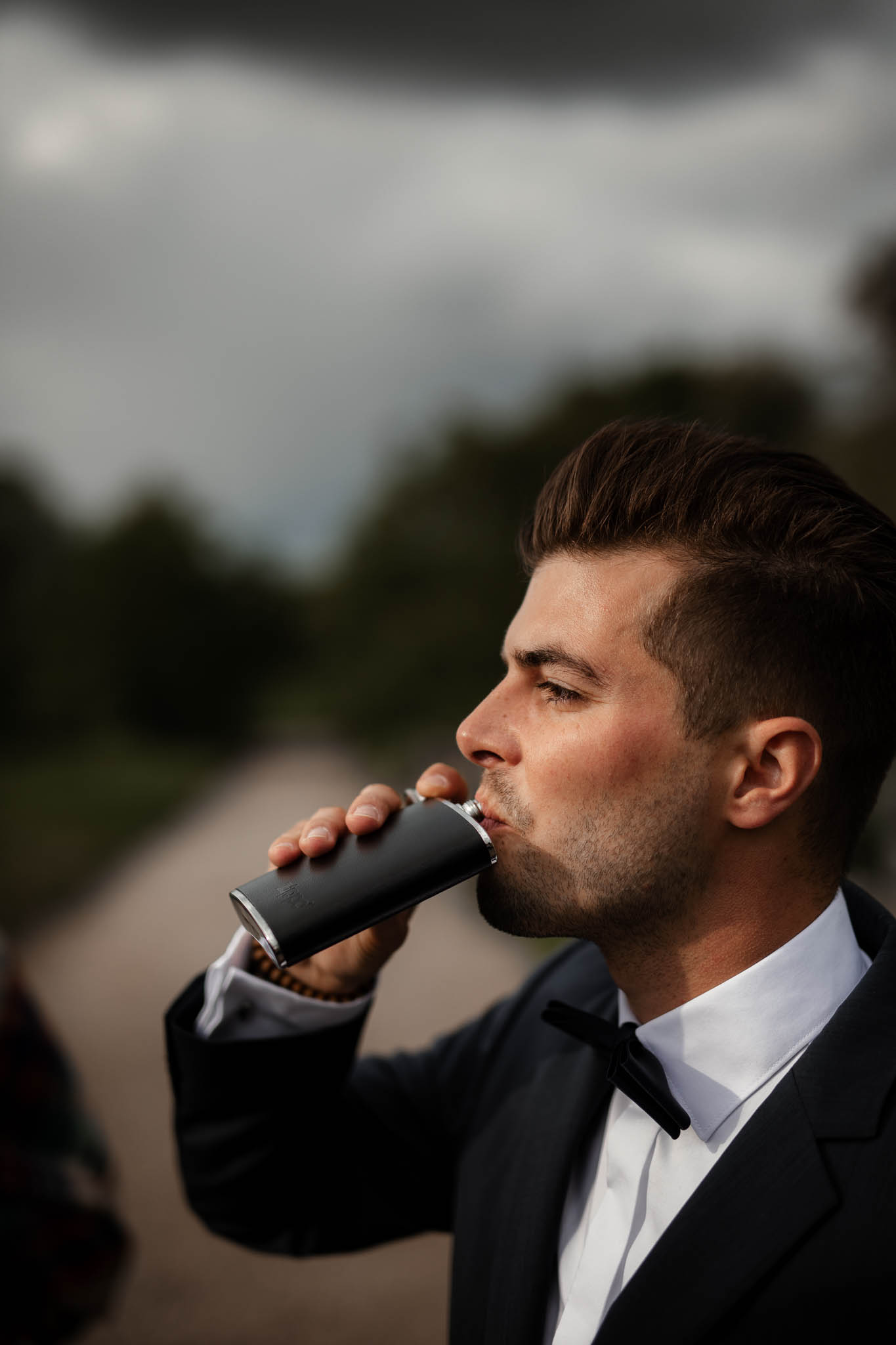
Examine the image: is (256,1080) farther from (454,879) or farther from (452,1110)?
(454,879)

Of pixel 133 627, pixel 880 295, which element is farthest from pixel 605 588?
pixel 133 627

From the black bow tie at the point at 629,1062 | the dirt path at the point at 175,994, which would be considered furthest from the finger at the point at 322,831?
the dirt path at the point at 175,994

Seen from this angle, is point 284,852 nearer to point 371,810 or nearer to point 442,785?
point 371,810

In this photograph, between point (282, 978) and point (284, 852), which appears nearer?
point (284, 852)

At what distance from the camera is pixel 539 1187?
1.64m

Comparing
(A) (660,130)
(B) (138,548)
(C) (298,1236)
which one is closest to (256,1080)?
(C) (298,1236)

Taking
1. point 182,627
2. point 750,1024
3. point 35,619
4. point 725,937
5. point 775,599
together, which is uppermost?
point 35,619

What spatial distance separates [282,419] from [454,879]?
856 cm

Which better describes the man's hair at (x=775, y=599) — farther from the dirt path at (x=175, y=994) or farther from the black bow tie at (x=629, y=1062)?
the dirt path at (x=175, y=994)

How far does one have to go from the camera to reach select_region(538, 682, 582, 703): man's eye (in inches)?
65.6

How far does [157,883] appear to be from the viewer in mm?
8891

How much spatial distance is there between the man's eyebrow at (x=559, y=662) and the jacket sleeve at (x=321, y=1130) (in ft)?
2.81

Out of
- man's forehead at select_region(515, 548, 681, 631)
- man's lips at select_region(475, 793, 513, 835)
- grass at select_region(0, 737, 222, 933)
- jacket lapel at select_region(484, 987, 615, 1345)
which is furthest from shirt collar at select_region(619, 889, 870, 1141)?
grass at select_region(0, 737, 222, 933)

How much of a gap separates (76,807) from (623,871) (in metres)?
8.46
